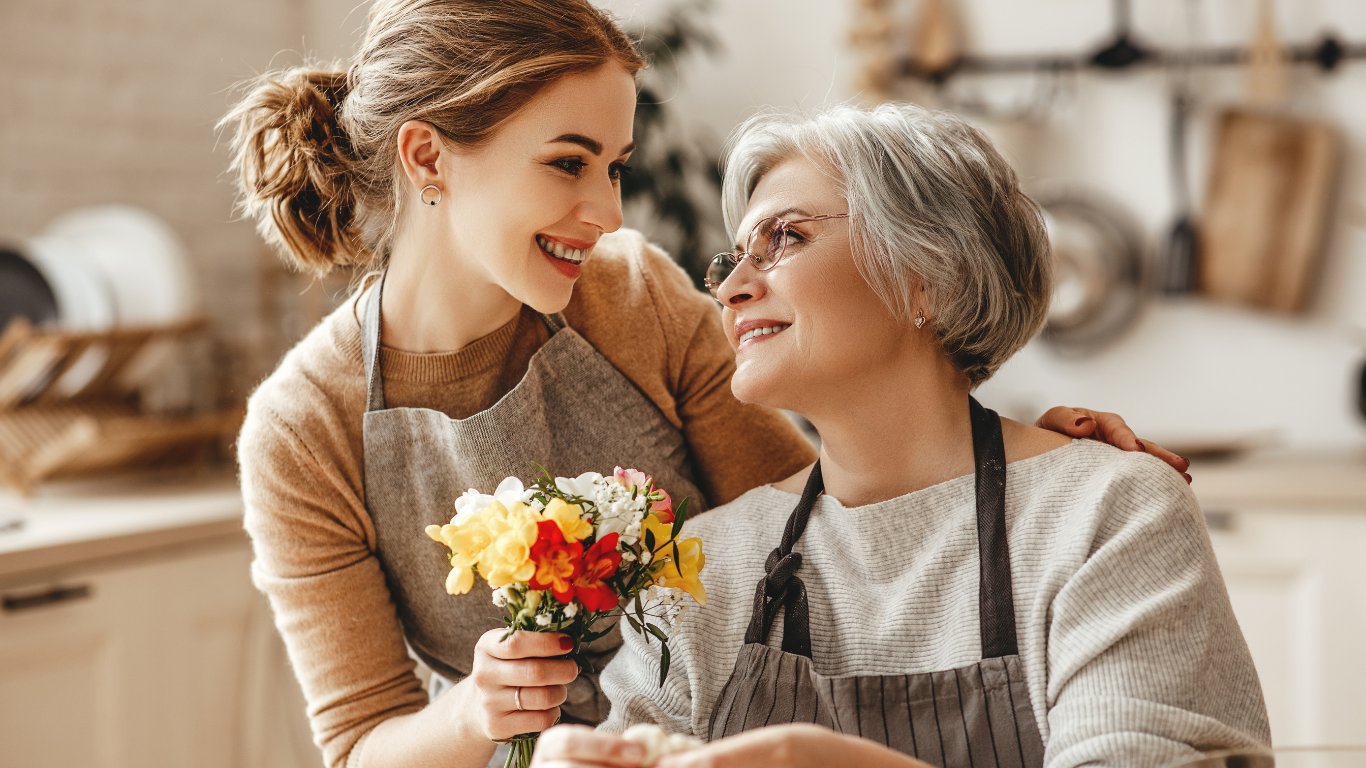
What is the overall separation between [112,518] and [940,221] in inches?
82.2

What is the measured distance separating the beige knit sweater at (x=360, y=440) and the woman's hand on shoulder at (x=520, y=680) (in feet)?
1.08

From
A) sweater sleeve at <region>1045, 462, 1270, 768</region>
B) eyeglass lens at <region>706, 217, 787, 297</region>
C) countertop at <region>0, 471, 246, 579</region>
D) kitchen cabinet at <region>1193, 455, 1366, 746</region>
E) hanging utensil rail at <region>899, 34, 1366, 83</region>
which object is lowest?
kitchen cabinet at <region>1193, 455, 1366, 746</region>

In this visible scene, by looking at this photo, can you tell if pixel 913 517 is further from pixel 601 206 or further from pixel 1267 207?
pixel 1267 207

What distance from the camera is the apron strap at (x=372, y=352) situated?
1.65 meters

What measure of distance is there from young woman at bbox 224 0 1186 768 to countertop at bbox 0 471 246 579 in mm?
1083

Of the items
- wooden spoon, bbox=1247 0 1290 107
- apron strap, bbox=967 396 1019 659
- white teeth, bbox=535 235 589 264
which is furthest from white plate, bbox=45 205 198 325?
wooden spoon, bbox=1247 0 1290 107

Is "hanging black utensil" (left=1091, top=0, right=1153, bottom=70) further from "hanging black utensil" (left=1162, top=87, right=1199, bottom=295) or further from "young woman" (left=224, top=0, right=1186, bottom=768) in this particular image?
"young woman" (left=224, top=0, right=1186, bottom=768)

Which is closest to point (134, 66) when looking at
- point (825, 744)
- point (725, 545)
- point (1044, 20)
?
point (1044, 20)

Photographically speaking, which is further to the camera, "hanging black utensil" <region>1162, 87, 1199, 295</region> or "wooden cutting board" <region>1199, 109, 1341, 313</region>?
"hanging black utensil" <region>1162, 87, 1199, 295</region>

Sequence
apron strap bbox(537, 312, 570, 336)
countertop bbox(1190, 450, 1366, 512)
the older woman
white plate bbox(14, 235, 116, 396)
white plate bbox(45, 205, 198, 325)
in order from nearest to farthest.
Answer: the older woman, apron strap bbox(537, 312, 570, 336), countertop bbox(1190, 450, 1366, 512), white plate bbox(14, 235, 116, 396), white plate bbox(45, 205, 198, 325)

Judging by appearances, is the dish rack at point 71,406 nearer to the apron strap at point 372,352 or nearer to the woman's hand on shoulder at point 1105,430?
the apron strap at point 372,352

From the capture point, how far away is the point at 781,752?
1.09 meters

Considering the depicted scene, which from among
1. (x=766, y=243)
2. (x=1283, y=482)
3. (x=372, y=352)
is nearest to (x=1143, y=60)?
(x=1283, y=482)

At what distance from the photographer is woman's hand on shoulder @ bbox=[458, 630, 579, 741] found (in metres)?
1.31
